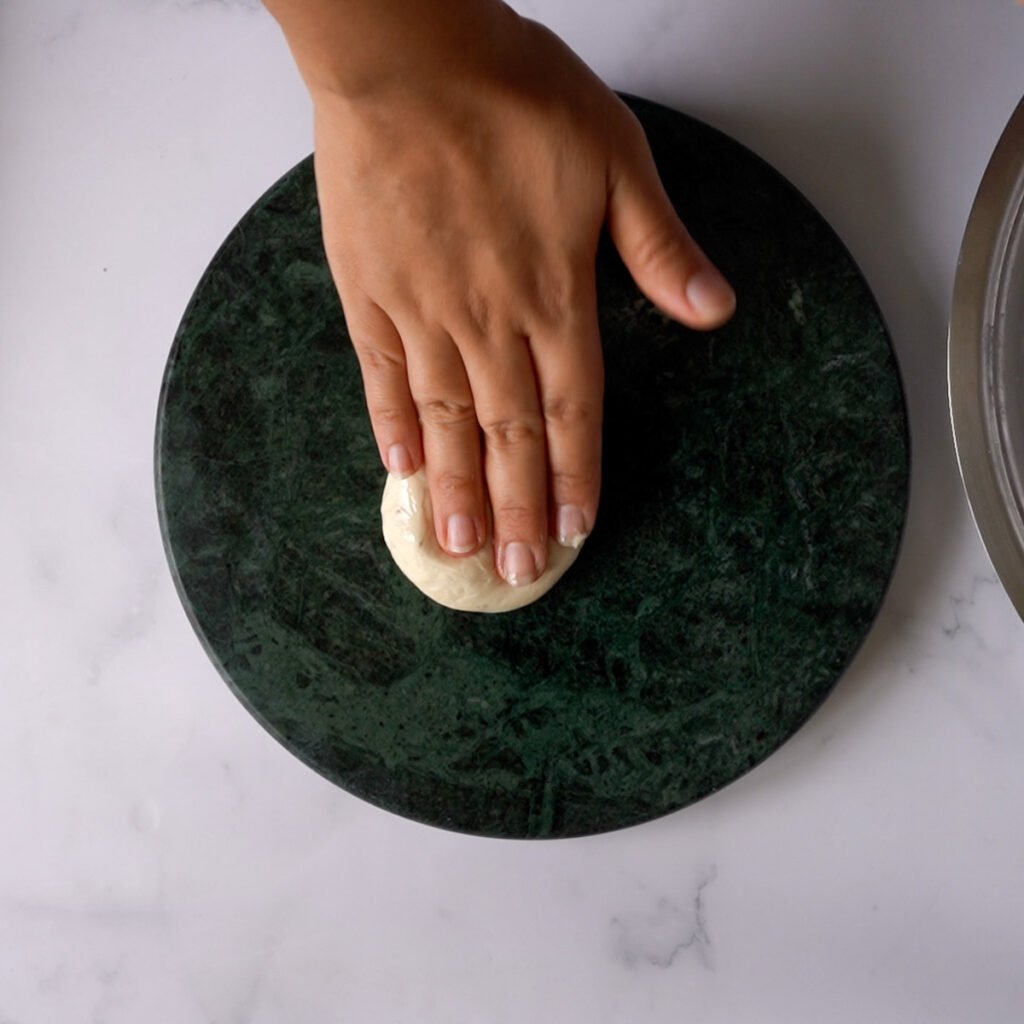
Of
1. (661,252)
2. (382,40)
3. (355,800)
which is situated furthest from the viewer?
(355,800)

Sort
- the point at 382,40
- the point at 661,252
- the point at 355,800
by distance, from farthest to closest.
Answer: the point at 355,800 → the point at 661,252 → the point at 382,40

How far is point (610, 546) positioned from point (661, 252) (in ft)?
0.81

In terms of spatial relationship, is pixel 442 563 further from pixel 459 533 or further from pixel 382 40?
pixel 382 40

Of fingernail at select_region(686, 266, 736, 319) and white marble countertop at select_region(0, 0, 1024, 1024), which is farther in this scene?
white marble countertop at select_region(0, 0, 1024, 1024)

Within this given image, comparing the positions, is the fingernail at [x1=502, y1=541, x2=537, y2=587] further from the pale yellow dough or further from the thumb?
the thumb

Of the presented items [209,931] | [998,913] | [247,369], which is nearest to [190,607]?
[247,369]

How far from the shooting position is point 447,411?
0.81 m

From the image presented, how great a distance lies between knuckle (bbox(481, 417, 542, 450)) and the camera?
0.81 metres

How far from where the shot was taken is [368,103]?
711mm

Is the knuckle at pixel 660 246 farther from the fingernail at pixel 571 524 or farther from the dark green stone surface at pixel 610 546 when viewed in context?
the fingernail at pixel 571 524

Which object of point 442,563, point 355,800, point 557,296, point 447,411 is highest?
point 557,296

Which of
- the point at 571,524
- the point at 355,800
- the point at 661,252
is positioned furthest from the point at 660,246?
the point at 355,800

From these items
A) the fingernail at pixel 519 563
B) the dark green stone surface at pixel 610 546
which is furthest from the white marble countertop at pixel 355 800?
the fingernail at pixel 519 563

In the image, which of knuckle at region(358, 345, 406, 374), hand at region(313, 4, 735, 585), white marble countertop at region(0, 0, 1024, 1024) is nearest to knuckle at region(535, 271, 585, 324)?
hand at region(313, 4, 735, 585)
